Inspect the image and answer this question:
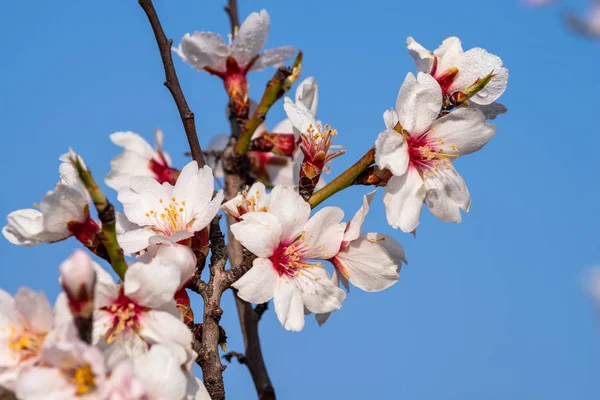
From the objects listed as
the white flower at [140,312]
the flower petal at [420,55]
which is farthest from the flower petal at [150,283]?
the flower petal at [420,55]

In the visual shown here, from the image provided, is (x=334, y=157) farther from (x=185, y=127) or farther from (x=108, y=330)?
(x=108, y=330)

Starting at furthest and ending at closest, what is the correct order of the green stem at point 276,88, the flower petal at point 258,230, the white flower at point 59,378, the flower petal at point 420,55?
1. the green stem at point 276,88
2. the flower petal at point 420,55
3. the flower petal at point 258,230
4. the white flower at point 59,378

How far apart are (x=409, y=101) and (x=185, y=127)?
0.62 metres

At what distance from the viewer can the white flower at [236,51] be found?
2.67m

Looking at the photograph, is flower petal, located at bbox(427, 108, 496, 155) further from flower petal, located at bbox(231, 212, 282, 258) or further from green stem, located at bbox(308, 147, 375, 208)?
flower petal, located at bbox(231, 212, 282, 258)

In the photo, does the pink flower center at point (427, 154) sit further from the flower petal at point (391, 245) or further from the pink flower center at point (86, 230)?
the pink flower center at point (86, 230)

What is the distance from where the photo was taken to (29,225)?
1640mm

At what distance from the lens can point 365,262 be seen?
1.76m

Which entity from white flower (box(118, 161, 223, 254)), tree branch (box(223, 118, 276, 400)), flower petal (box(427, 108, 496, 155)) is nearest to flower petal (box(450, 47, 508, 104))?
flower petal (box(427, 108, 496, 155))

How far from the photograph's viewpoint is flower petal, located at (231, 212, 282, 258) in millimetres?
1624

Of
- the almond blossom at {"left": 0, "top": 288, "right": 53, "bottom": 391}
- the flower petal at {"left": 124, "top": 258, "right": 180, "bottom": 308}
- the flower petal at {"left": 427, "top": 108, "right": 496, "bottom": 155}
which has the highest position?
the flower petal at {"left": 427, "top": 108, "right": 496, "bottom": 155}

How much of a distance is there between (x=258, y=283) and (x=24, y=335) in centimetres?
51

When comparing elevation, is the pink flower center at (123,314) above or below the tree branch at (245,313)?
below

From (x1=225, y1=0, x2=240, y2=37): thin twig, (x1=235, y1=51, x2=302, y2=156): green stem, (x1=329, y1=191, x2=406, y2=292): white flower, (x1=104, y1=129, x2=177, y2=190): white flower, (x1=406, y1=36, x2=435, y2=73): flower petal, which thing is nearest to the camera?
(x1=329, y1=191, x2=406, y2=292): white flower
